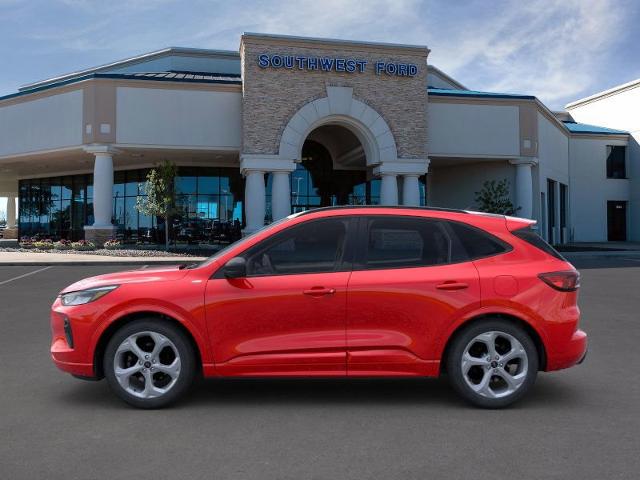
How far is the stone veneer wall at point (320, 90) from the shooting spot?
86.2ft

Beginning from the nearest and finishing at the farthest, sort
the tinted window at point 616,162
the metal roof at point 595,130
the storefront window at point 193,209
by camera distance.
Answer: the storefront window at point 193,209, the metal roof at point 595,130, the tinted window at point 616,162

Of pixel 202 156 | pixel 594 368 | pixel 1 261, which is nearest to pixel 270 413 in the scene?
pixel 594 368

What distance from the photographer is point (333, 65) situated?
87.6 feet

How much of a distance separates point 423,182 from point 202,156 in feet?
45.2

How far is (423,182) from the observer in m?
36.2

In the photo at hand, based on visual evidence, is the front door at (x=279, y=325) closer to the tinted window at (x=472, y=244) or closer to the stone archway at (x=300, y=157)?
the tinted window at (x=472, y=244)

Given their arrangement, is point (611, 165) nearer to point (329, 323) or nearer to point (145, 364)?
point (329, 323)

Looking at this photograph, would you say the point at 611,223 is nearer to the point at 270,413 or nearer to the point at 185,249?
the point at 185,249

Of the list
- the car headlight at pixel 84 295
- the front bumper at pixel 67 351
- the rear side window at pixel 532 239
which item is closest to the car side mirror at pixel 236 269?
the car headlight at pixel 84 295

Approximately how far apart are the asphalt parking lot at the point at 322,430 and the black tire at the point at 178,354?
11cm

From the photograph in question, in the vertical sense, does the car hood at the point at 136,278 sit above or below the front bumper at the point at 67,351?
above

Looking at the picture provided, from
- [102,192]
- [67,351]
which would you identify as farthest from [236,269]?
[102,192]

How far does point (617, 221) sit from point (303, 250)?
139 feet

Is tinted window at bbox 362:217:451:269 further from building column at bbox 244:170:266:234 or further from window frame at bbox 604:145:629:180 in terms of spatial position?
window frame at bbox 604:145:629:180
